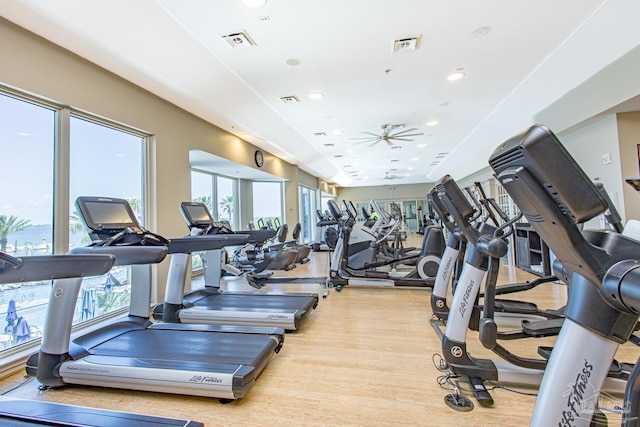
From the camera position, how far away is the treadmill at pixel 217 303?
320 centimetres

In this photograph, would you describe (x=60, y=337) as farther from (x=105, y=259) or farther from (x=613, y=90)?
→ (x=613, y=90)

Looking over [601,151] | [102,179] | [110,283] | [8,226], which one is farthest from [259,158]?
[601,151]

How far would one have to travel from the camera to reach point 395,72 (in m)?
4.23

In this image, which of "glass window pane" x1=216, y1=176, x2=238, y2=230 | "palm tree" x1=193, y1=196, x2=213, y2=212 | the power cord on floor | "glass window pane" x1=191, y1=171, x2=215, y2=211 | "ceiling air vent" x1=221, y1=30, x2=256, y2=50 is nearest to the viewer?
the power cord on floor

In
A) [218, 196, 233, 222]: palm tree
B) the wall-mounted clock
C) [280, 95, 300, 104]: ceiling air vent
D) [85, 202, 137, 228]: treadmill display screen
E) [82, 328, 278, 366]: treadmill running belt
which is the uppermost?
[280, 95, 300, 104]: ceiling air vent

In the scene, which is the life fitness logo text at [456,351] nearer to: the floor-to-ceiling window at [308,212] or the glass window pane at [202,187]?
the glass window pane at [202,187]

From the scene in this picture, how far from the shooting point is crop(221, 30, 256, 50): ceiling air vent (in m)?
3.20

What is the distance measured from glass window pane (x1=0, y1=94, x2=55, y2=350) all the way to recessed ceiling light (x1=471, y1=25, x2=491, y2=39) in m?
4.46

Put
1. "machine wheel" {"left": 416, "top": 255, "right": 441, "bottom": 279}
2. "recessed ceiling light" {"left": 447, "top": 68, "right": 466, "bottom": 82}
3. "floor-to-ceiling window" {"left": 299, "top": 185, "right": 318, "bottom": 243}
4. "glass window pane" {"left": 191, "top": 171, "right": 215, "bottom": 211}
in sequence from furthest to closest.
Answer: "floor-to-ceiling window" {"left": 299, "top": 185, "right": 318, "bottom": 243}, "glass window pane" {"left": 191, "top": 171, "right": 215, "bottom": 211}, "machine wheel" {"left": 416, "top": 255, "right": 441, "bottom": 279}, "recessed ceiling light" {"left": 447, "top": 68, "right": 466, "bottom": 82}

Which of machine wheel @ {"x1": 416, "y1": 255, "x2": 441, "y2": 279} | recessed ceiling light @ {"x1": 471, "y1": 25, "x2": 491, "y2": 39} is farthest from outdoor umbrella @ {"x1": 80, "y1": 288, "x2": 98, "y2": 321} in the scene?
recessed ceiling light @ {"x1": 471, "y1": 25, "x2": 491, "y2": 39}

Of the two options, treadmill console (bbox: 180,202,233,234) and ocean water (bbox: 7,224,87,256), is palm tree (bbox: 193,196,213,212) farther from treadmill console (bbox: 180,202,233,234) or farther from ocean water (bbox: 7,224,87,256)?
ocean water (bbox: 7,224,87,256)

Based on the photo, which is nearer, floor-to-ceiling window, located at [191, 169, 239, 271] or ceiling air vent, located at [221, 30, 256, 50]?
ceiling air vent, located at [221, 30, 256, 50]

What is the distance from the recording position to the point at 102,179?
3.64m

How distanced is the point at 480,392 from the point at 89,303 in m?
3.93
